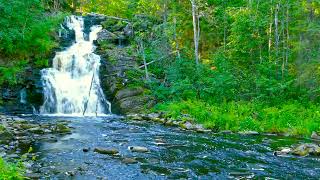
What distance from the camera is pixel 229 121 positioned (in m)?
22.5

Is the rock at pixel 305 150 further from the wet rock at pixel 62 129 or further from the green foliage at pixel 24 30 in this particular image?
the green foliage at pixel 24 30

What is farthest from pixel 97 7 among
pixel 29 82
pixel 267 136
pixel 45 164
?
pixel 45 164

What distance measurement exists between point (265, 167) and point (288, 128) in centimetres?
948

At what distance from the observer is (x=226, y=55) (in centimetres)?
3141

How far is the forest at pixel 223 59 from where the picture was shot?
24019 mm

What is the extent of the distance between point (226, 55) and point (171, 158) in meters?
18.7

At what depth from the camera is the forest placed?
24.0 meters

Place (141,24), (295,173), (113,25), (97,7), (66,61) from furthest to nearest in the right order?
(97,7), (113,25), (141,24), (66,61), (295,173)

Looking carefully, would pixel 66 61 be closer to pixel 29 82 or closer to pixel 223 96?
pixel 29 82

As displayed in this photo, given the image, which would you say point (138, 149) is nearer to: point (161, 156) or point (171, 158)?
point (161, 156)

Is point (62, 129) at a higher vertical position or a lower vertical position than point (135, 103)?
lower

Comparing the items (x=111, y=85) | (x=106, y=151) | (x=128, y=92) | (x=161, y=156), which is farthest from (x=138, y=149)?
(x=111, y=85)

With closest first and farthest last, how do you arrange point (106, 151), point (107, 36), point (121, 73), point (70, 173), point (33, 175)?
point (33, 175) < point (70, 173) < point (106, 151) < point (121, 73) < point (107, 36)

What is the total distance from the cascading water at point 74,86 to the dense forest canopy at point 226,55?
206 centimetres
